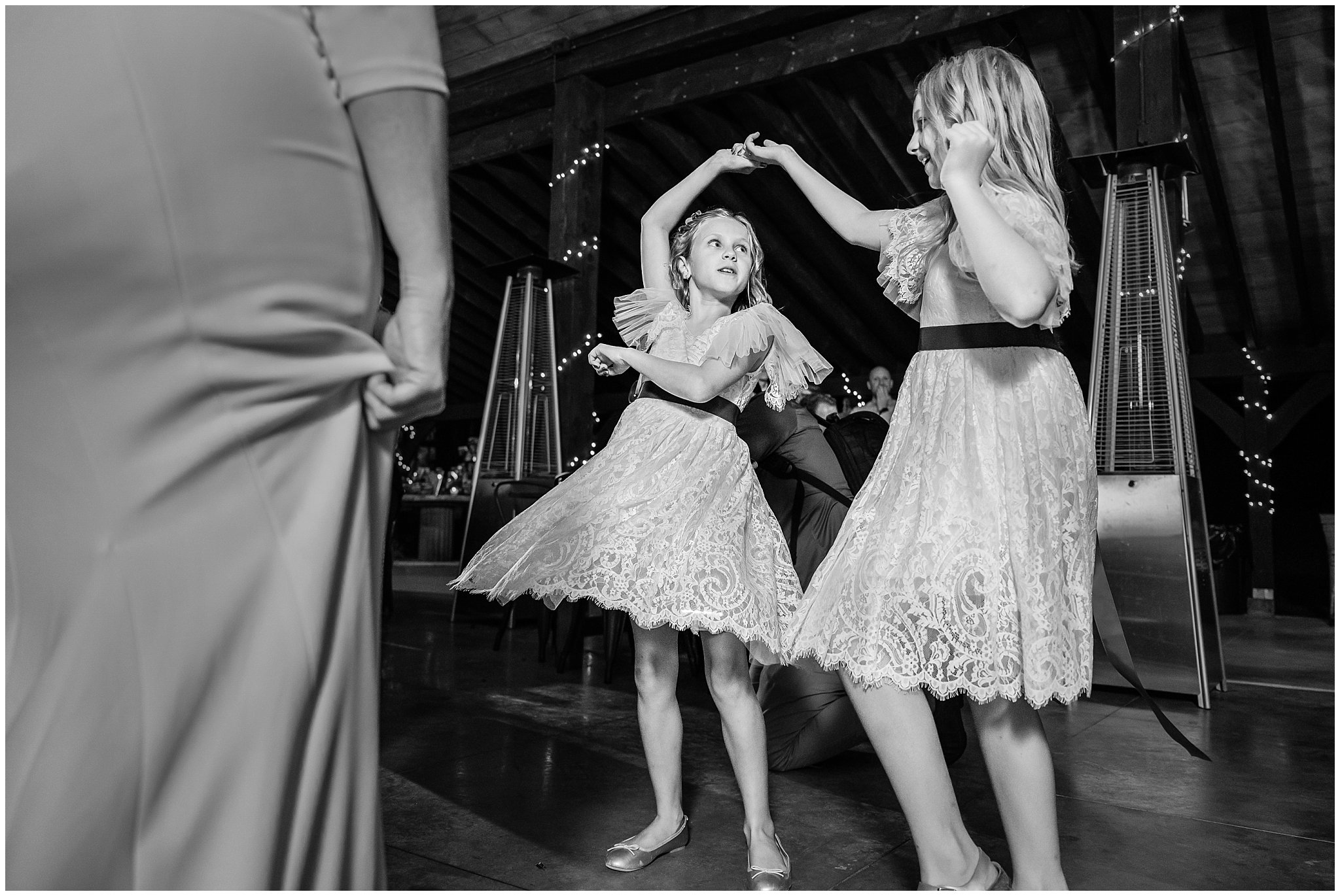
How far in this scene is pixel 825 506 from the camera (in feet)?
10.3

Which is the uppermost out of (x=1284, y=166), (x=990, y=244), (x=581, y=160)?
(x=1284, y=166)

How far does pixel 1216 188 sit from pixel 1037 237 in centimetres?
765

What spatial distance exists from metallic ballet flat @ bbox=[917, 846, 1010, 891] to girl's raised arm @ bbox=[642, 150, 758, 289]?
141cm

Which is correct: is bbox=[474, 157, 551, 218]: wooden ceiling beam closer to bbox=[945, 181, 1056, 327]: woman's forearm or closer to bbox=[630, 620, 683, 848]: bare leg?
bbox=[630, 620, 683, 848]: bare leg

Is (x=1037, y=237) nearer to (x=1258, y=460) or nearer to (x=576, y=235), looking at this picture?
(x=576, y=235)

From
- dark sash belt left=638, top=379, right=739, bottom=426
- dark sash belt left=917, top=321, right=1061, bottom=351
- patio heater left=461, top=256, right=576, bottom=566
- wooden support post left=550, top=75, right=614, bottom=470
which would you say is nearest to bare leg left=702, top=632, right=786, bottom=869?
dark sash belt left=638, top=379, right=739, bottom=426

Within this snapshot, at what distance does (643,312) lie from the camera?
2.38 meters

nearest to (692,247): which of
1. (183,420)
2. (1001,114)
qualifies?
(1001,114)

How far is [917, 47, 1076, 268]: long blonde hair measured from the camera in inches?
61.4

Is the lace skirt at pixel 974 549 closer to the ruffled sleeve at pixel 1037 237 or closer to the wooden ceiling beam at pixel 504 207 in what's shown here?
the ruffled sleeve at pixel 1037 237

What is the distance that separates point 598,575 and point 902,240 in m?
0.85

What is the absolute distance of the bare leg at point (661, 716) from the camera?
6.62 ft

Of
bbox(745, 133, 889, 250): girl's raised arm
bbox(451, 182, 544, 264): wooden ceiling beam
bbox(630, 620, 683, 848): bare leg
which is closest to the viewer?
bbox(745, 133, 889, 250): girl's raised arm

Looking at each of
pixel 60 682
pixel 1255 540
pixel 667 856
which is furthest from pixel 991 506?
pixel 1255 540
